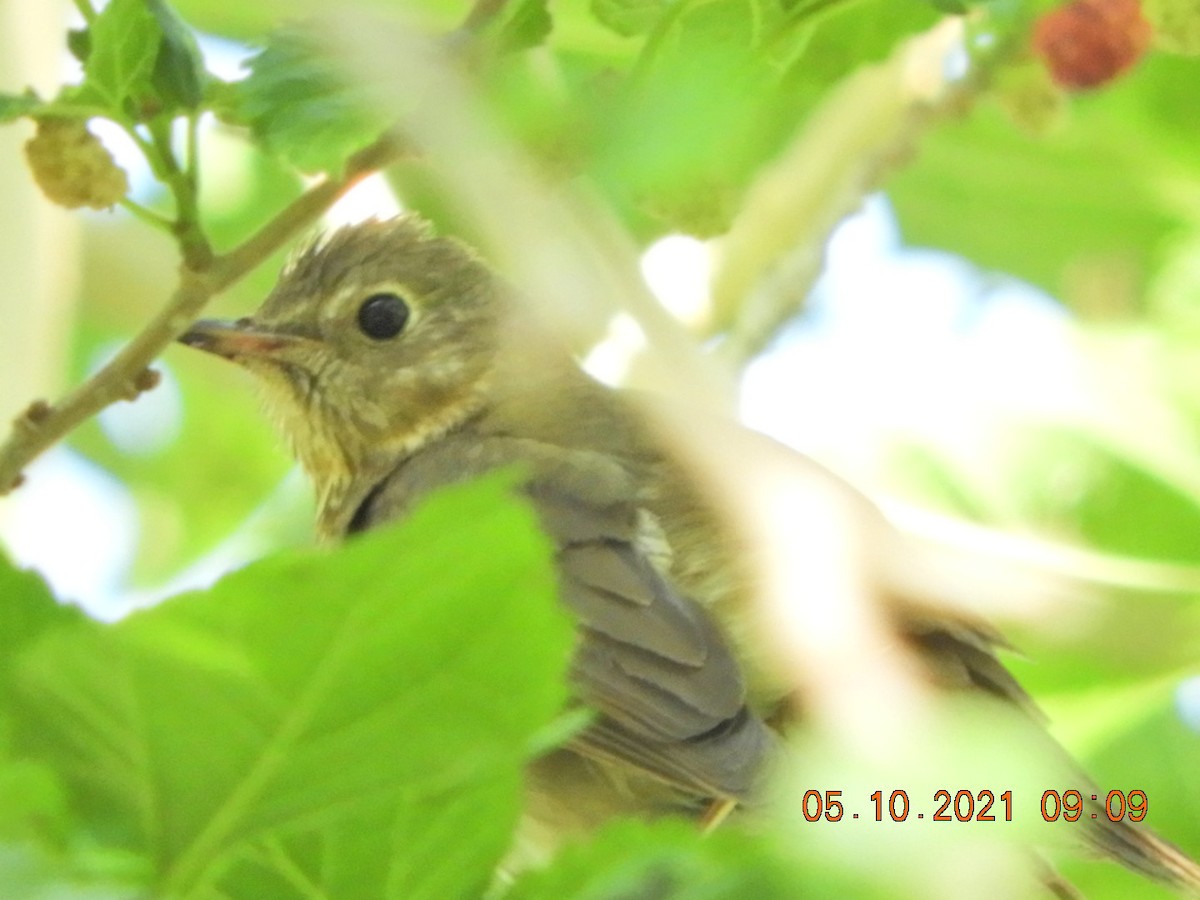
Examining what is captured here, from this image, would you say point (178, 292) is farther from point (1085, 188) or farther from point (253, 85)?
point (1085, 188)

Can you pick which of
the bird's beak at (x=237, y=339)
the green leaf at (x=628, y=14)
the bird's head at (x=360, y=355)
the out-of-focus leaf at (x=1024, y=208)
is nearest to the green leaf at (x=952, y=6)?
the green leaf at (x=628, y=14)

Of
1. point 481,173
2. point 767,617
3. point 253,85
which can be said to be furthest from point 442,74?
point 767,617

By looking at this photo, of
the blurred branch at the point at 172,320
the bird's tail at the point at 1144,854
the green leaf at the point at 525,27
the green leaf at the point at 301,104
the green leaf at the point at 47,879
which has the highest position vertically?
the green leaf at the point at 525,27

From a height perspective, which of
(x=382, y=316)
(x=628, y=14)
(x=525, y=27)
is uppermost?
(x=382, y=316)

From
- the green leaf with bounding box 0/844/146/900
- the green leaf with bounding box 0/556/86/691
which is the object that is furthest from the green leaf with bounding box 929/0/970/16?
the green leaf with bounding box 0/844/146/900

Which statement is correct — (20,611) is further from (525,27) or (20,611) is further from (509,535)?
(525,27)
